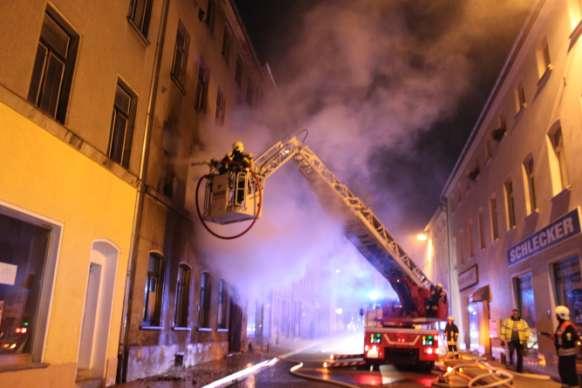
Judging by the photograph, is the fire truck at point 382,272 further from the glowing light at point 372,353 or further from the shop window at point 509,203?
the shop window at point 509,203

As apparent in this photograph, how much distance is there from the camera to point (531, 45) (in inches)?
591

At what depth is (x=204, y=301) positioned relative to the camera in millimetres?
15273

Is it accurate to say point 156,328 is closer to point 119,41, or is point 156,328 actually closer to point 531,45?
point 119,41

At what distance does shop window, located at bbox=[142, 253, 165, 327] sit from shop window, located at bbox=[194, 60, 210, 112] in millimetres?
5107

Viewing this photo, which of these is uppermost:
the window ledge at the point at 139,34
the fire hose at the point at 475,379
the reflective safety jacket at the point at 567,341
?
the window ledge at the point at 139,34

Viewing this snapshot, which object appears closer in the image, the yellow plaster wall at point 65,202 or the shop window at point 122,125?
the yellow plaster wall at point 65,202

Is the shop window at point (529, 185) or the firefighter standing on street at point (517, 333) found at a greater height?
the shop window at point (529, 185)

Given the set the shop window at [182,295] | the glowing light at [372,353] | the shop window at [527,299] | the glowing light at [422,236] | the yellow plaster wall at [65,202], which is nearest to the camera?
the yellow plaster wall at [65,202]

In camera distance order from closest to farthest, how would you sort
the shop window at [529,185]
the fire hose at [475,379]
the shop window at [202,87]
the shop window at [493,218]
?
1. the fire hose at [475,379]
2. the shop window at [529,185]
3. the shop window at [202,87]
4. the shop window at [493,218]

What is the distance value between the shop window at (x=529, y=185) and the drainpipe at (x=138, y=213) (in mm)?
10782

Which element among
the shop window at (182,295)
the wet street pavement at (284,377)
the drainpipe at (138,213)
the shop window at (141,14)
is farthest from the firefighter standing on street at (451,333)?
the shop window at (141,14)

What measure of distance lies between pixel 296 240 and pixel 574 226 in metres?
11.0

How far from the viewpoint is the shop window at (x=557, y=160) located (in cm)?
1272

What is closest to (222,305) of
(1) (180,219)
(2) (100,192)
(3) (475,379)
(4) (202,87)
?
(1) (180,219)
